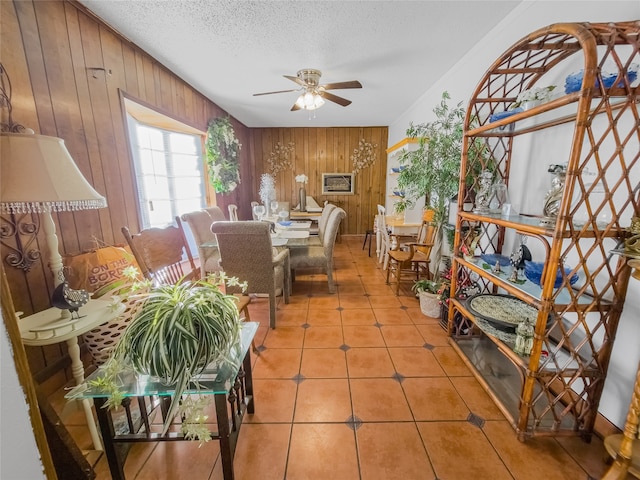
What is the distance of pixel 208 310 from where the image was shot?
950 millimetres

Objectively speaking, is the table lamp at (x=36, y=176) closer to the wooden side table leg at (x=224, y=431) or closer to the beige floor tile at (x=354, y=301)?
the wooden side table leg at (x=224, y=431)

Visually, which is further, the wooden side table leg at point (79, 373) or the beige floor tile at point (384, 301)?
the beige floor tile at point (384, 301)

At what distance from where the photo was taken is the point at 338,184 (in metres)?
5.95

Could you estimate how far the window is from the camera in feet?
9.75

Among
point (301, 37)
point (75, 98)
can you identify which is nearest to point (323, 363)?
point (75, 98)

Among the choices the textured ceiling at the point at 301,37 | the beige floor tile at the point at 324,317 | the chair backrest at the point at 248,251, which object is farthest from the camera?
the beige floor tile at the point at 324,317

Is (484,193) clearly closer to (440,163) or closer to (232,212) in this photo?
(440,163)

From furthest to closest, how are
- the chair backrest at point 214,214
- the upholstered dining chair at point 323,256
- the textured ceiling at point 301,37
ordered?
the chair backrest at point 214,214, the upholstered dining chair at point 323,256, the textured ceiling at point 301,37

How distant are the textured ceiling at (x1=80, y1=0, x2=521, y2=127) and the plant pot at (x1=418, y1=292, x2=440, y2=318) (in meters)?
2.28

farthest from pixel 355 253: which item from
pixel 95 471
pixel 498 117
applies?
pixel 95 471

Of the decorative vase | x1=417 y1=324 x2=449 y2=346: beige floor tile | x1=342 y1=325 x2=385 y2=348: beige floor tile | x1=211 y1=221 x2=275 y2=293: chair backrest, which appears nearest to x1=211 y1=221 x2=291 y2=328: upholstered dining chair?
x1=211 y1=221 x2=275 y2=293: chair backrest

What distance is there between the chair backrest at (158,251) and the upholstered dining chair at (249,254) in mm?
353

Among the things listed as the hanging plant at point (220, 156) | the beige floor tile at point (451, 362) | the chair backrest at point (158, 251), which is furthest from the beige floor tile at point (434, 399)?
the hanging plant at point (220, 156)

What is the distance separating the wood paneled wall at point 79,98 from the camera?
4.83ft
